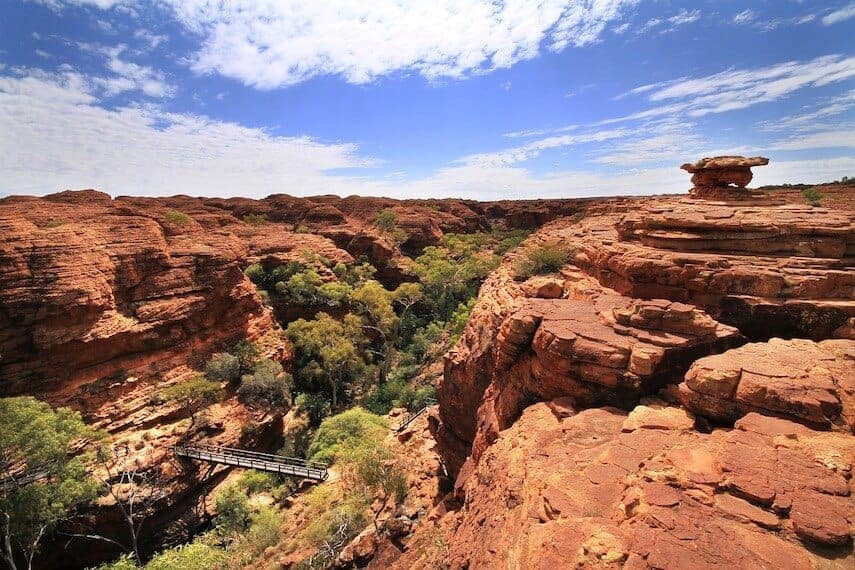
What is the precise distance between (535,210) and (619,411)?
2685 inches

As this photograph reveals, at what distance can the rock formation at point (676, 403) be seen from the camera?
459 centimetres

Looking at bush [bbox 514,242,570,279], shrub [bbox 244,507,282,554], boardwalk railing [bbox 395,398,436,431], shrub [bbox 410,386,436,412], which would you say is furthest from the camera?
shrub [bbox 410,386,436,412]

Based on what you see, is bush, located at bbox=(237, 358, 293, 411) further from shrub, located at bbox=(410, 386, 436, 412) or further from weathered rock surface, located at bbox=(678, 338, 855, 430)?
weathered rock surface, located at bbox=(678, 338, 855, 430)

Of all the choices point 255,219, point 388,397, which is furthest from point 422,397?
point 255,219

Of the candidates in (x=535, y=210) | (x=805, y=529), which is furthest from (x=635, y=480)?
(x=535, y=210)

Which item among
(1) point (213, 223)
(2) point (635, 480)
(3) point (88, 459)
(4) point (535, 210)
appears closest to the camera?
(2) point (635, 480)

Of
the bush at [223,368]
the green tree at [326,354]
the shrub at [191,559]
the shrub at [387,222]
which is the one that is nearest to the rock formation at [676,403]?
the shrub at [191,559]

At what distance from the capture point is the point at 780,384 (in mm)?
6191

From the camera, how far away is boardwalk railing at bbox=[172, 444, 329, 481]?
1811 centimetres

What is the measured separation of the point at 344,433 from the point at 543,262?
12.3m

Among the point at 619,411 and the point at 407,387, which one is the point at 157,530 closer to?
the point at 407,387

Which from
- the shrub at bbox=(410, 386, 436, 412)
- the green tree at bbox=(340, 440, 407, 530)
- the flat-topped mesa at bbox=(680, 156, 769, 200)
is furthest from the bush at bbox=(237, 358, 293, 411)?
the flat-topped mesa at bbox=(680, 156, 769, 200)

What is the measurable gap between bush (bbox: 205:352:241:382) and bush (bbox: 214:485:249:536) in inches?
253

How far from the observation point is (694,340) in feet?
25.4
